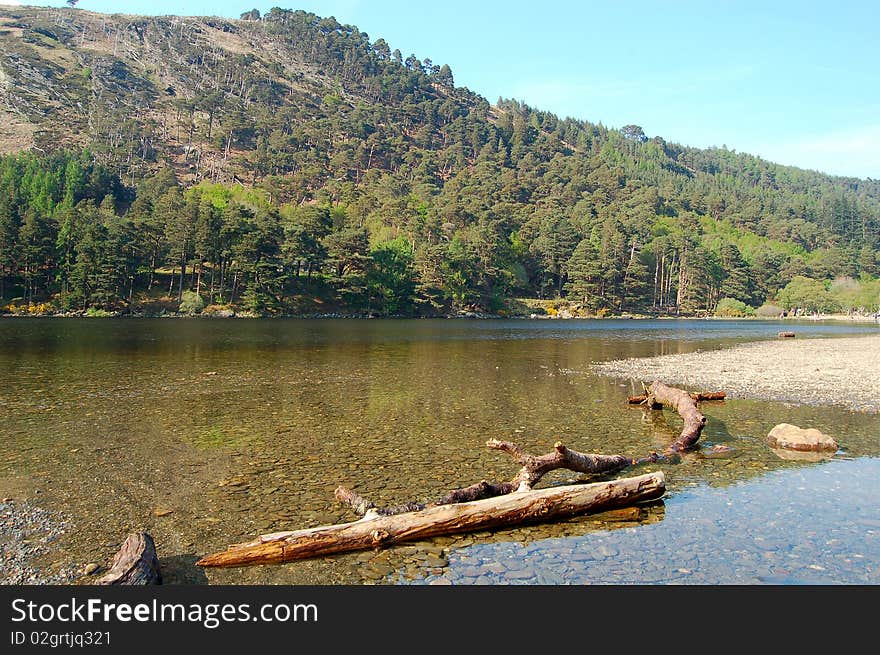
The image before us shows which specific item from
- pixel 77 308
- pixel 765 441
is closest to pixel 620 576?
pixel 765 441

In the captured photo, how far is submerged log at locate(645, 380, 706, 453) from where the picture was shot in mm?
15625

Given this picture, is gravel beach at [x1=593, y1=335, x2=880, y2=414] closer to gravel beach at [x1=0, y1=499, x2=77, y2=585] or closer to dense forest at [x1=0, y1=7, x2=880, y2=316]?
gravel beach at [x1=0, y1=499, x2=77, y2=585]

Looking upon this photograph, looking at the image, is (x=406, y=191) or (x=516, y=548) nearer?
(x=516, y=548)

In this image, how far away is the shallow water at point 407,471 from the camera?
877 centimetres

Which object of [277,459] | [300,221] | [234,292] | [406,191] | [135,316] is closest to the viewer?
[277,459]

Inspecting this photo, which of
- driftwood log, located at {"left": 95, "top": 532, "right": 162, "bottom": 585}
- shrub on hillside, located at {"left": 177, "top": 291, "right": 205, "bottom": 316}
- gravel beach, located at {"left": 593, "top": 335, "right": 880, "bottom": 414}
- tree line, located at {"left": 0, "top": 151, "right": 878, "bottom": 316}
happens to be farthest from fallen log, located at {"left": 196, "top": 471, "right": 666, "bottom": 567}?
tree line, located at {"left": 0, "top": 151, "right": 878, "bottom": 316}

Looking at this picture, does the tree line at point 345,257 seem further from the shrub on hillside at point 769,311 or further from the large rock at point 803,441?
the large rock at point 803,441

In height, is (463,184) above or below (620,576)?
above

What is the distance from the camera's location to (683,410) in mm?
17594

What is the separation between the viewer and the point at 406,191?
192 metres

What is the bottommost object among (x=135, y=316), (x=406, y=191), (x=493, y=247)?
(x=135, y=316)
